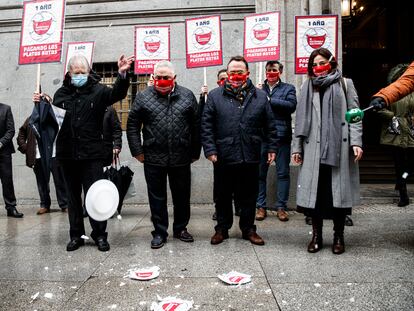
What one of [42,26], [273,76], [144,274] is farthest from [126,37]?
[144,274]

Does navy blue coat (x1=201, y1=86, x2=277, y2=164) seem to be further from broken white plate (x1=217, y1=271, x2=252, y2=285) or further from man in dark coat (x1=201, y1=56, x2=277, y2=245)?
broken white plate (x1=217, y1=271, x2=252, y2=285)

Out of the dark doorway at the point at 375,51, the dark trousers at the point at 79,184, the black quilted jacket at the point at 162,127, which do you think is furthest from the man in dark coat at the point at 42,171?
the dark doorway at the point at 375,51

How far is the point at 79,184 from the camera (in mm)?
4598

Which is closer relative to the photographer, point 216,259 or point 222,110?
point 216,259

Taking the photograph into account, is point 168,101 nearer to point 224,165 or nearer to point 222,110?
point 222,110

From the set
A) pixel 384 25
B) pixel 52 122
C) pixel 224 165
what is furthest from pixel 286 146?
pixel 384 25

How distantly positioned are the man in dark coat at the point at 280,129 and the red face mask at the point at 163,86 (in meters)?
1.70

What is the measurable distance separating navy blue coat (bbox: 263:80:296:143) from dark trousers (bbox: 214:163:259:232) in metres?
1.36

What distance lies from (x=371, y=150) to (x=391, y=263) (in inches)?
317

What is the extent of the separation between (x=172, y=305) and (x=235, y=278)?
2.20 feet

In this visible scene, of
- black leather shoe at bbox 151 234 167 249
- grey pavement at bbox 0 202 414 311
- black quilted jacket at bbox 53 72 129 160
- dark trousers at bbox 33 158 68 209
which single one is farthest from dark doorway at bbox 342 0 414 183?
black quilted jacket at bbox 53 72 129 160

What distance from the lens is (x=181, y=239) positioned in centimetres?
468

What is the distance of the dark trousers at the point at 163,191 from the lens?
456 centimetres

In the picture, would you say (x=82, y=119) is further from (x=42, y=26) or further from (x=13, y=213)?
(x=13, y=213)
